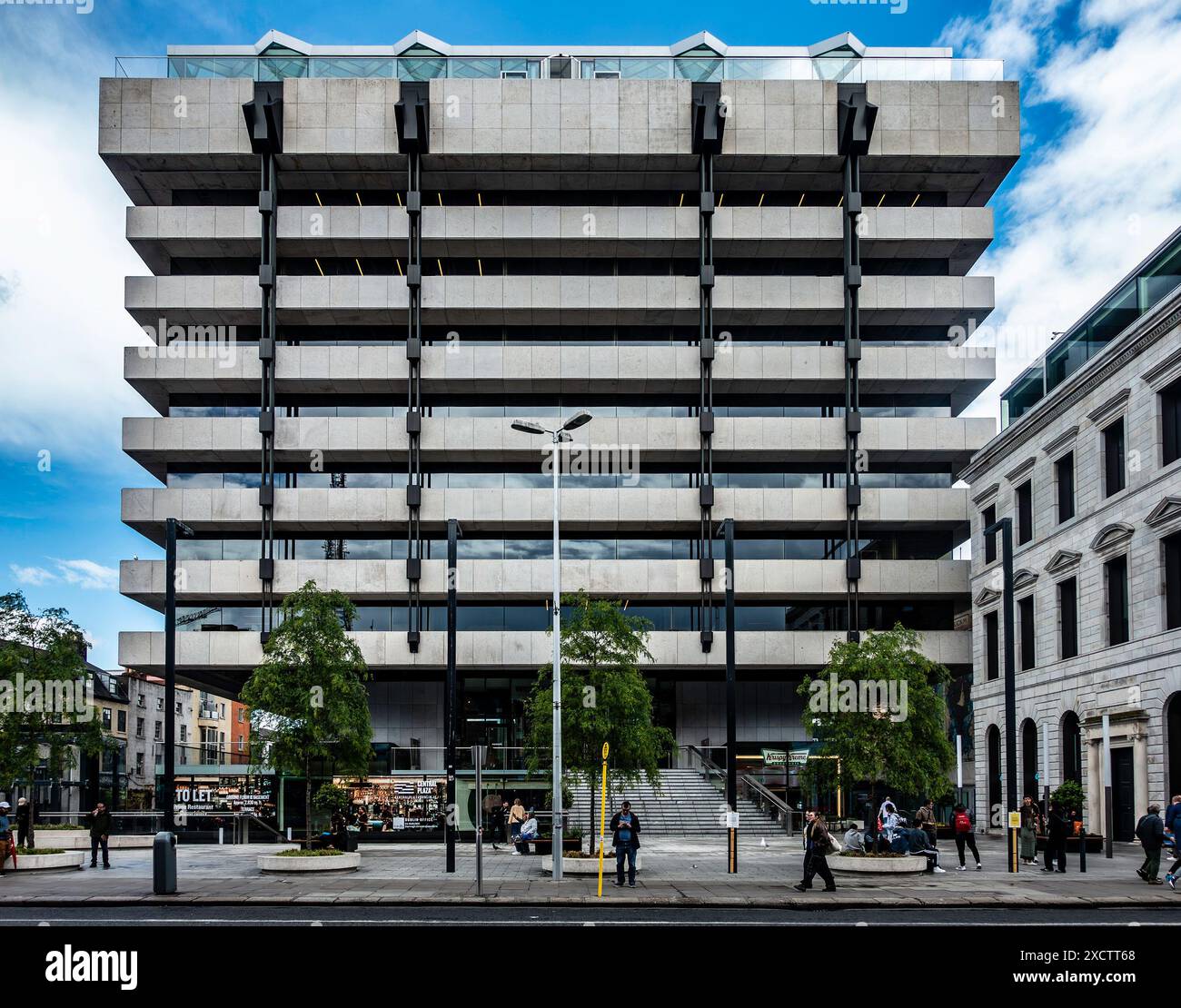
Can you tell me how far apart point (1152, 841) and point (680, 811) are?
2244 centimetres

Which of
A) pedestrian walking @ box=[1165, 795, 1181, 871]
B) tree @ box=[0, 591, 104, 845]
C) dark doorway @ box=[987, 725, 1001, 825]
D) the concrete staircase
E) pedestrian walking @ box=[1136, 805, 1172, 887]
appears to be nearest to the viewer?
pedestrian walking @ box=[1165, 795, 1181, 871]

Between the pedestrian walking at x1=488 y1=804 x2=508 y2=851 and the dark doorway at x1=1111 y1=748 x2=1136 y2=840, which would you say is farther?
the pedestrian walking at x1=488 y1=804 x2=508 y2=851

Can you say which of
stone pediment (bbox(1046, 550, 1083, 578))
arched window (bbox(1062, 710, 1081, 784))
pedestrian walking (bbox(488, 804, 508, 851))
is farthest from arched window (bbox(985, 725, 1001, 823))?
pedestrian walking (bbox(488, 804, 508, 851))

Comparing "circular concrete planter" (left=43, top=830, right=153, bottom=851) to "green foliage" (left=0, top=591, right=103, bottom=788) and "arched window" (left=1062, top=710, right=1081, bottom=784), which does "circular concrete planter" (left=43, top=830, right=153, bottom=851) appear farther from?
"arched window" (left=1062, top=710, right=1081, bottom=784)

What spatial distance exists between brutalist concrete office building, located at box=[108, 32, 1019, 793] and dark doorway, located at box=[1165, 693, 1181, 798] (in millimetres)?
20614

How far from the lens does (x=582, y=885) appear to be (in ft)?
82.9

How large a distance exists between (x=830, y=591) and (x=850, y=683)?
2447 cm

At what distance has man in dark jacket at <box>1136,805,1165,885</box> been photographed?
79.9ft

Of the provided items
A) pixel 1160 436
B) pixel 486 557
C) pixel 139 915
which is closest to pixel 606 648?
pixel 139 915

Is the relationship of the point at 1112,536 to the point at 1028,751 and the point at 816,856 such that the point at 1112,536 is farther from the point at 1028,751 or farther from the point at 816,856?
the point at 816,856

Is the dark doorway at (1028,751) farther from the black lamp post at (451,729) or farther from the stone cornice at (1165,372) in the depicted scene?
the black lamp post at (451,729)

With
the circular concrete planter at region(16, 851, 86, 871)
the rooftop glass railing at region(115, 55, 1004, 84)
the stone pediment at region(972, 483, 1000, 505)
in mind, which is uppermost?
the rooftop glass railing at region(115, 55, 1004, 84)

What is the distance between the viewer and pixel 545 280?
53.5 meters
